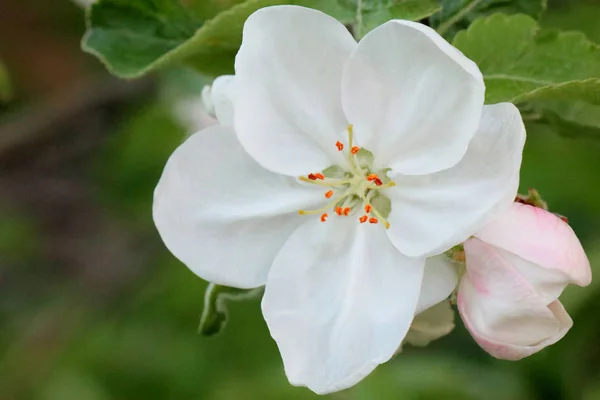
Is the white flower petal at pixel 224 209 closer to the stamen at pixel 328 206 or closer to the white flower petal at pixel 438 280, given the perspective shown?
the stamen at pixel 328 206

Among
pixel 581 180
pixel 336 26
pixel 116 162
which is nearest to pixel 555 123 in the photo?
pixel 336 26

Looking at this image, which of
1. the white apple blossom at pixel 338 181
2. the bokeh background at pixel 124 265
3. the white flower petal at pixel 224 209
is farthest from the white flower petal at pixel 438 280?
the bokeh background at pixel 124 265

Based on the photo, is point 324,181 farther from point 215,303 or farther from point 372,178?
point 215,303

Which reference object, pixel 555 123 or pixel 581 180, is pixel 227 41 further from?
pixel 581 180

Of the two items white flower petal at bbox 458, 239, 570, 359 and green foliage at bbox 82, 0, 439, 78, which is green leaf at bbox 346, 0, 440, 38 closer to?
green foliage at bbox 82, 0, 439, 78

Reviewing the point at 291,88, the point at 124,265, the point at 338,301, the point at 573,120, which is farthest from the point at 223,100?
the point at 124,265

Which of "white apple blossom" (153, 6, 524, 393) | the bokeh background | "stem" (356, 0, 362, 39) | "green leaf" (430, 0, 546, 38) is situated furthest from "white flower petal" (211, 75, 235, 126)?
the bokeh background
